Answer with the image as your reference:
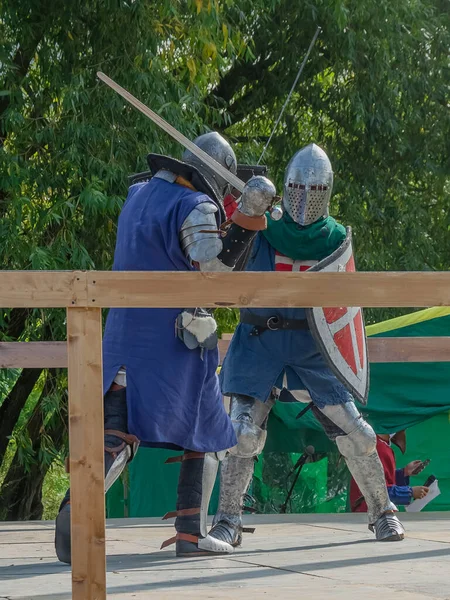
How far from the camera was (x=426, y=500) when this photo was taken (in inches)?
293

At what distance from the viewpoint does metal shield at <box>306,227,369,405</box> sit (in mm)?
4590

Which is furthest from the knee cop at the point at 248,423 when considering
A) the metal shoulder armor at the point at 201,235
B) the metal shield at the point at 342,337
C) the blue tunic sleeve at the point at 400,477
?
the blue tunic sleeve at the point at 400,477

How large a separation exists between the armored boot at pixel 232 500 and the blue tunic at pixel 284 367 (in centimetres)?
29

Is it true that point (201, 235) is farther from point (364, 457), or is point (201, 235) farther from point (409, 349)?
point (409, 349)

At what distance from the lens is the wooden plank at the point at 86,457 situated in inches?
114

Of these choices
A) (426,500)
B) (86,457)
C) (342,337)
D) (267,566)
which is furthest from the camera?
(426,500)

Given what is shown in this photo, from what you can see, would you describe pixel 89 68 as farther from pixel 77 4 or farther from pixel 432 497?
pixel 432 497

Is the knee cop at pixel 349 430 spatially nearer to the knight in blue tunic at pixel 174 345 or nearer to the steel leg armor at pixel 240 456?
the steel leg armor at pixel 240 456

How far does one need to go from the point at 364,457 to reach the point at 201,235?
134 cm

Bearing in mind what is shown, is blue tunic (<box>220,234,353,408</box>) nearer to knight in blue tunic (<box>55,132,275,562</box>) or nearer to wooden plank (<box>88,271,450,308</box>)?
knight in blue tunic (<box>55,132,275,562</box>)

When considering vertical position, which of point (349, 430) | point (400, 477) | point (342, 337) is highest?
point (342, 337)

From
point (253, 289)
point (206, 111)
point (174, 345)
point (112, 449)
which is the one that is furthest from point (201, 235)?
point (206, 111)

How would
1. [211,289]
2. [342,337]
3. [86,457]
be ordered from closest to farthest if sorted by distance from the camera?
[86,457], [211,289], [342,337]

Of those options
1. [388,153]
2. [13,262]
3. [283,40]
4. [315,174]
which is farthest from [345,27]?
[315,174]
